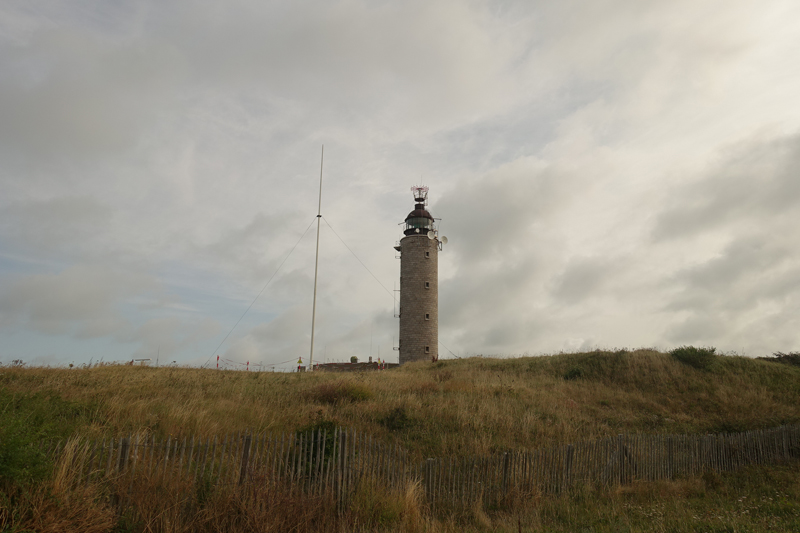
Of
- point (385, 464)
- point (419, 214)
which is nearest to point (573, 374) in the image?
point (385, 464)

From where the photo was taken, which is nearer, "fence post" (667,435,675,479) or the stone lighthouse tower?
"fence post" (667,435,675,479)

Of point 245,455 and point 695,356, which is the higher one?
point 695,356

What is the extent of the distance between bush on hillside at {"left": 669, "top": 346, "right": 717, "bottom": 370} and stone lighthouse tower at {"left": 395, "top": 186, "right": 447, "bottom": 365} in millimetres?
20721

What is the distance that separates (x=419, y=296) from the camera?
4469 cm

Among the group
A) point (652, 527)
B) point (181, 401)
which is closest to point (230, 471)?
point (181, 401)

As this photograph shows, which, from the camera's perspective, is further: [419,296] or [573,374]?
[419,296]

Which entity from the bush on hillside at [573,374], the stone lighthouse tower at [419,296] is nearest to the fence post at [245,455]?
the bush on hillside at [573,374]

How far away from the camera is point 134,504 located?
23.8ft

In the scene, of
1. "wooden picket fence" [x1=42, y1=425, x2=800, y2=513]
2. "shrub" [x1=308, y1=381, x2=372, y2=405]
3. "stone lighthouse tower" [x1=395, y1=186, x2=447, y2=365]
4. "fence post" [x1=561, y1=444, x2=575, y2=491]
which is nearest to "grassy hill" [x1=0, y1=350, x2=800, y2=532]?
"shrub" [x1=308, y1=381, x2=372, y2=405]

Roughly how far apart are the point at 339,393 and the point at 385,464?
7708mm

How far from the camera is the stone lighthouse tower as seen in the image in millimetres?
44094

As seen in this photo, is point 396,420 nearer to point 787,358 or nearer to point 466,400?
point 466,400

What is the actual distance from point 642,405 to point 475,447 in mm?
11731

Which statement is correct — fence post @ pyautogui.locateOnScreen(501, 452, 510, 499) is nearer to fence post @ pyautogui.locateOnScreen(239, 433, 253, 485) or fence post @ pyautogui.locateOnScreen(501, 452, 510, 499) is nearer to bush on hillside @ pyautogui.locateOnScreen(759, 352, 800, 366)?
fence post @ pyautogui.locateOnScreen(239, 433, 253, 485)
